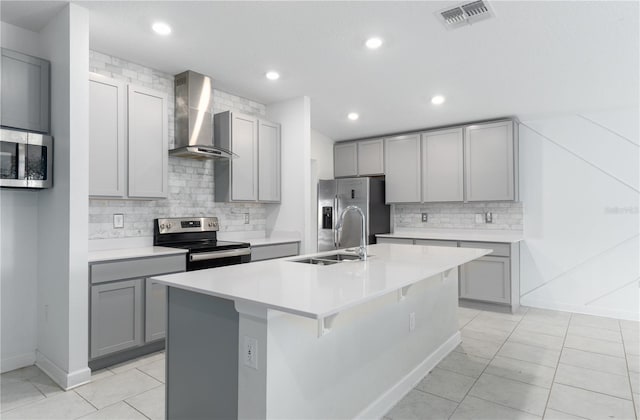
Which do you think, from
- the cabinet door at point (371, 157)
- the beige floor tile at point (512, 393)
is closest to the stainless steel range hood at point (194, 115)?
the cabinet door at point (371, 157)

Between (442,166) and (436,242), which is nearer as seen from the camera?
(436,242)

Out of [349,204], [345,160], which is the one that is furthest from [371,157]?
[349,204]

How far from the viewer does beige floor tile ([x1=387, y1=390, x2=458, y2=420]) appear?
2.25 m

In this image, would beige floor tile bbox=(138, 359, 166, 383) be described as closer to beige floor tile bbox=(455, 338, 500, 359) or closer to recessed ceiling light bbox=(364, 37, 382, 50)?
beige floor tile bbox=(455, 338, 500, 359)

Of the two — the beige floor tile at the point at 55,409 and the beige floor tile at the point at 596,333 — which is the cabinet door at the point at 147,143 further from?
the beige floor tile at the point at 596,333

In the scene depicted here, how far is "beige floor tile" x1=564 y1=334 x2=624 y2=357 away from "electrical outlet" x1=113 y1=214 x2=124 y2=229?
4266 mm

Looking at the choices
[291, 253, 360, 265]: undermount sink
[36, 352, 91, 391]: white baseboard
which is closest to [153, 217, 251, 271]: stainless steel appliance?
[36, 352, 91, 391]: white baseboard

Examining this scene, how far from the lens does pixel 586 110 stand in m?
4.42

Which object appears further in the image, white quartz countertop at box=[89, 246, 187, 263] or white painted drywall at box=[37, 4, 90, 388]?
white quartz countertop at box=[89, 246, 187, 263]

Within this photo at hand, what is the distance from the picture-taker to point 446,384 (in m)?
2.66

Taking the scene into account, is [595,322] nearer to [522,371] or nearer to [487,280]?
[487,280]

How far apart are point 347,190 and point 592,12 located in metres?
3.39

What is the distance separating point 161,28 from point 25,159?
54.6 inches

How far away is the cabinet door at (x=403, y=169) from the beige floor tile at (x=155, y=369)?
3838 mm
